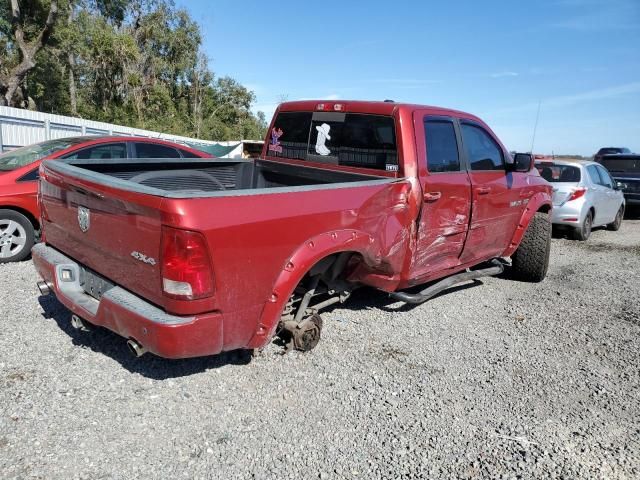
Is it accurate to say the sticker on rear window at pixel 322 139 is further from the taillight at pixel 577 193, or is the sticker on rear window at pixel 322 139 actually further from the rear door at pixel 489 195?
the taillight at pixel 577 193

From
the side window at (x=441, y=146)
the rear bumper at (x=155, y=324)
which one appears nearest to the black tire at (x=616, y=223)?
the side window at (x=441, y=146)

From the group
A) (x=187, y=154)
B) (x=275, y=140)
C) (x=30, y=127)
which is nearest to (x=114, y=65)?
(x=30, y=127)

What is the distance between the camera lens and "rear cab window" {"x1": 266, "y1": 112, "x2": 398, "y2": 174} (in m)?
4.19

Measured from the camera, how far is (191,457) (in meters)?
2.62

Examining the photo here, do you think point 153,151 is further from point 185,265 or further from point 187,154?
point 185,265

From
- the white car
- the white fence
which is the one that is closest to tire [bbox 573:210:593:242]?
the white car

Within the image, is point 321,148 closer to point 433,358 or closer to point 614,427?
point 433,358

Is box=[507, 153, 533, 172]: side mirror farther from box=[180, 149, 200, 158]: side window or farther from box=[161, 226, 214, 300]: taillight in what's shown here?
box=[180, 149, 200, 158]: side window

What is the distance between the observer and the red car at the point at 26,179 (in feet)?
19.4

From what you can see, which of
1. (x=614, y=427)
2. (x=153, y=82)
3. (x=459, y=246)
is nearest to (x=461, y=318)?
(x=459, y=246)

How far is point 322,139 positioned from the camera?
4.65 meters

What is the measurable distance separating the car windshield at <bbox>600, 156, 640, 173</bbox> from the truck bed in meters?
12.5

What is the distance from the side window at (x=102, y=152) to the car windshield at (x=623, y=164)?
12973 mm

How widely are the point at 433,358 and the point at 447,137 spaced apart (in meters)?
2.00
